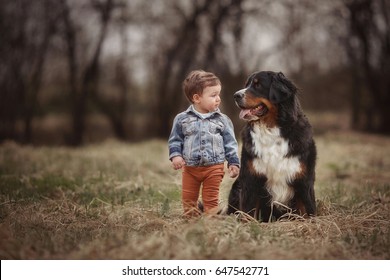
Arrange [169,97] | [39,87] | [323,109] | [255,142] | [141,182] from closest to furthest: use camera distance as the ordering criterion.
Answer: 1. [255,142]
2. [141,182]
3. [39,87]
4. [169,97]
5. [323,109]

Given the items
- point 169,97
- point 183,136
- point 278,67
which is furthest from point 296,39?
point 183,136

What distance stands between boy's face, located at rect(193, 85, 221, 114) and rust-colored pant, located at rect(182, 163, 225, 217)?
1.80ft

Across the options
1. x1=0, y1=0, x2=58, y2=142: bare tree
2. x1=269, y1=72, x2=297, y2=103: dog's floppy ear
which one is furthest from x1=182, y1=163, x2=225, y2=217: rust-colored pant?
x1=0, y1=0, x2=58, y2=142: bare tree

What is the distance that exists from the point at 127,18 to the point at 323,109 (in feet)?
31.3

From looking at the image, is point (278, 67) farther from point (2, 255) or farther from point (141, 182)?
point (2, 255)

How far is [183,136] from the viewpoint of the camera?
452 centimetres

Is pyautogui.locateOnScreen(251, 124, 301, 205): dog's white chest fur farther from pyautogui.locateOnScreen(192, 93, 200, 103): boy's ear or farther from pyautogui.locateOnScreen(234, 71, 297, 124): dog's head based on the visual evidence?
pyautogui.locateOnScreen(192, 93, 200, 103): boy's ear

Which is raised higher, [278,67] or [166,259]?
[278,67]

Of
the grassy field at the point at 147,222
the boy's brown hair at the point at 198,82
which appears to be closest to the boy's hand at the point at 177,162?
the grassy field at the point at 147,222

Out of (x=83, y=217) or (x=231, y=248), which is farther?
(x=83, y=217)

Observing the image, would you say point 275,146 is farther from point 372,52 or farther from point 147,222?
point 372,52

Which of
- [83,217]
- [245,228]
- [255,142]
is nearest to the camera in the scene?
[245,228]

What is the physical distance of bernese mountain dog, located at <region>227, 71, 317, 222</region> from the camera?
13.9 ft

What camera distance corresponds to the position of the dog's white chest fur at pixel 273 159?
422 centimetres
